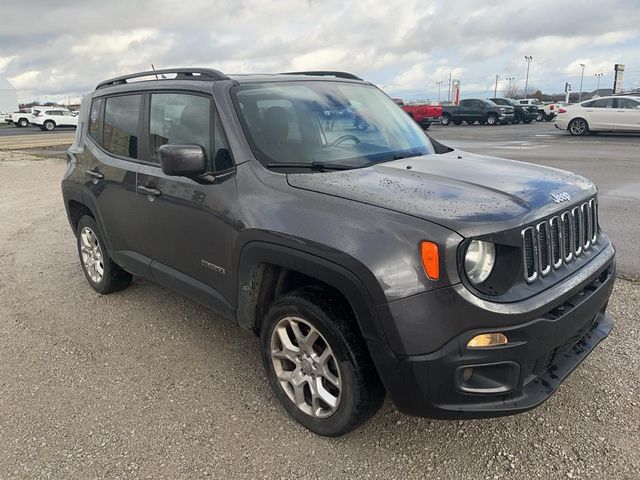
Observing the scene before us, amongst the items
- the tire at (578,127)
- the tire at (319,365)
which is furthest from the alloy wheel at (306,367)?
the tire at (578,127)

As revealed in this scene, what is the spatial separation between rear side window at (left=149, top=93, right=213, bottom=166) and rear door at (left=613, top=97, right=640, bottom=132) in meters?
20.6

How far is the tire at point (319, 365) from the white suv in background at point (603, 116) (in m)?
21.0

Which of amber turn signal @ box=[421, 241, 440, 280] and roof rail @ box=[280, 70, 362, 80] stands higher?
roof rail @ box=[280, 70, 362, 80]

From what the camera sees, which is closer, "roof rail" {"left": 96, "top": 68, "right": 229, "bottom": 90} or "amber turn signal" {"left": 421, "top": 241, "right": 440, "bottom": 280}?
"amber turn signal" {"left": 421, "top": 241, "right": 440, "bottom": 280}

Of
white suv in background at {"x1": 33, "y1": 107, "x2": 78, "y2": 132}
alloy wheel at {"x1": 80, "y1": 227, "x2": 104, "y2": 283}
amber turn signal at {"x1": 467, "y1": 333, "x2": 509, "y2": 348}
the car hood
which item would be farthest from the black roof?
white suv in background at {"x1": 33, "y1": 107, "x2": 78, "y2": 132}

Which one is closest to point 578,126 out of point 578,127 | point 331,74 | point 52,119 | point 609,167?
point 578,127

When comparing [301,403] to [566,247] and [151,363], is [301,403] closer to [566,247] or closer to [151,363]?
[151,363]

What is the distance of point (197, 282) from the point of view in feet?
11.5

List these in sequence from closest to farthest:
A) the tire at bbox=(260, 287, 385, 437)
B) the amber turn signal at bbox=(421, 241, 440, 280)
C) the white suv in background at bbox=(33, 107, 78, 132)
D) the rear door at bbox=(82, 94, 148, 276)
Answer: the amber turn signal at bbox=(421, 241, 440, 280) < the tire at bbox=(260, 287, 385, 437) < the rear door at bbox=(82, 94, 148, 276) < the white suv in background at bbox=(33, 107, 78, 132)

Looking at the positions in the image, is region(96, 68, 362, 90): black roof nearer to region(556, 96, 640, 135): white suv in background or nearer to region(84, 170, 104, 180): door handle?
region(84, 170, 104, 180): door handle

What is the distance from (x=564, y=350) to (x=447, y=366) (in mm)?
801

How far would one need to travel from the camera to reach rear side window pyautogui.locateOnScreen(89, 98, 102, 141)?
4.63 meters

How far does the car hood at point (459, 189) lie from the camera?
2395 mm

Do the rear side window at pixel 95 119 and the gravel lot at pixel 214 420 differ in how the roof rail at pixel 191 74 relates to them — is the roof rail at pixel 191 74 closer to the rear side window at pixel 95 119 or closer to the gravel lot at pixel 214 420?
the rear side window at pixel 95 119
